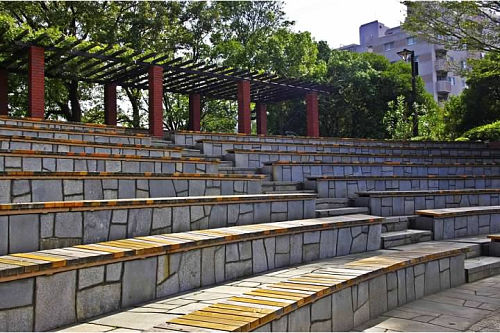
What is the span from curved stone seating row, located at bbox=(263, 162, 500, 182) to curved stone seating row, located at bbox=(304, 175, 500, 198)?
528 mm

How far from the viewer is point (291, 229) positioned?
4.50m

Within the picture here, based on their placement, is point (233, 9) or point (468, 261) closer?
point (468, 261)

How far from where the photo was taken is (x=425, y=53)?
46.8 meters

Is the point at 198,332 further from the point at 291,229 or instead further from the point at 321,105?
the point at 321,105

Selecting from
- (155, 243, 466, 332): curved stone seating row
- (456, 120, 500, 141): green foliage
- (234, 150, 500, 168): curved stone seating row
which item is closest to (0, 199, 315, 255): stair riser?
(155, 243, 466, 332): curved stone seating row

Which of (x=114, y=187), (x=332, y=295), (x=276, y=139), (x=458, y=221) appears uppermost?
(x=276, y=139)

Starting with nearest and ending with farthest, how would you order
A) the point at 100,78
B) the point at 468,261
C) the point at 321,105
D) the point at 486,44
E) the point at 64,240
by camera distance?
the point at 64,240, the point at 468,261, the point at 486,44, the point at 100,78, the point at 321,105

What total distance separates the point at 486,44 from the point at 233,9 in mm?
16983

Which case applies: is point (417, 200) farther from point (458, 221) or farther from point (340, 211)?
point (340, 211)

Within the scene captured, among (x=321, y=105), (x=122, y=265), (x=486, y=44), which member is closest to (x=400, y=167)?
(x=486, y=44)

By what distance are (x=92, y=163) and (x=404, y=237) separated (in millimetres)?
4024

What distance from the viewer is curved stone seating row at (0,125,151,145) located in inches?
274

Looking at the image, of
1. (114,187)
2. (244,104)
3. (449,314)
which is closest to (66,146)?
(114,187)

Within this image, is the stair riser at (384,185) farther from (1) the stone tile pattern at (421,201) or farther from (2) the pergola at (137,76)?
(2) the pergola at (137,76)
